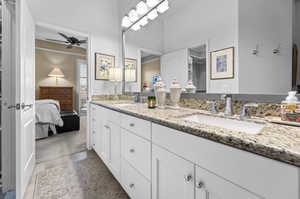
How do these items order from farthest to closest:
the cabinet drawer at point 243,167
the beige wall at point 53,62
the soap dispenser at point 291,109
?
the beige wall at point 53,62 < the soap dispenser at point 291,109 < the cabinet drawer at point 243,167

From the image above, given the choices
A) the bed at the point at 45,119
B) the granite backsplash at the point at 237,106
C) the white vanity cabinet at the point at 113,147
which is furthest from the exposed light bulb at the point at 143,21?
the bed at the point at 45,119

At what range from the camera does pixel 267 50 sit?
0.85m

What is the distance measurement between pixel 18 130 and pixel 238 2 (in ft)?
6.45

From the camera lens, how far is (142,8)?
214cm

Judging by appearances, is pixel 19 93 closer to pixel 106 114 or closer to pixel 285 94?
pixel 106 114

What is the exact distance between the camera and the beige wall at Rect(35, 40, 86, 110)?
4.84 meters

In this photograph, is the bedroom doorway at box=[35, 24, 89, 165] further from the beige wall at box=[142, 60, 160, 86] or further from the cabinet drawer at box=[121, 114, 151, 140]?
the cabinet drawer at box=[121, 114, 151, 140]

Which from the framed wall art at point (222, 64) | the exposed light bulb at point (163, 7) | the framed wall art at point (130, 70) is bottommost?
the framed wall art at point (222, 64)

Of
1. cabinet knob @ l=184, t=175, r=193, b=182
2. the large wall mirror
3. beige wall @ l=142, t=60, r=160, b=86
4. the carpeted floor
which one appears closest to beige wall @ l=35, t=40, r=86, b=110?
the carpeted floor

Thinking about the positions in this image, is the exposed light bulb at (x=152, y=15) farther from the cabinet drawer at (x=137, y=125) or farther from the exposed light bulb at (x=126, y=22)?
the cabinet drawer at (x=137, y=125)

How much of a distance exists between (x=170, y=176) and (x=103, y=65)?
228cm

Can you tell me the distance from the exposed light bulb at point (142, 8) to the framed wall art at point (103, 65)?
90 cm

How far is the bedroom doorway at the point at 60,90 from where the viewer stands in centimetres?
283

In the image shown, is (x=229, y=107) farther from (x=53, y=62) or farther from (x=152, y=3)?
(x=53, y=62)
